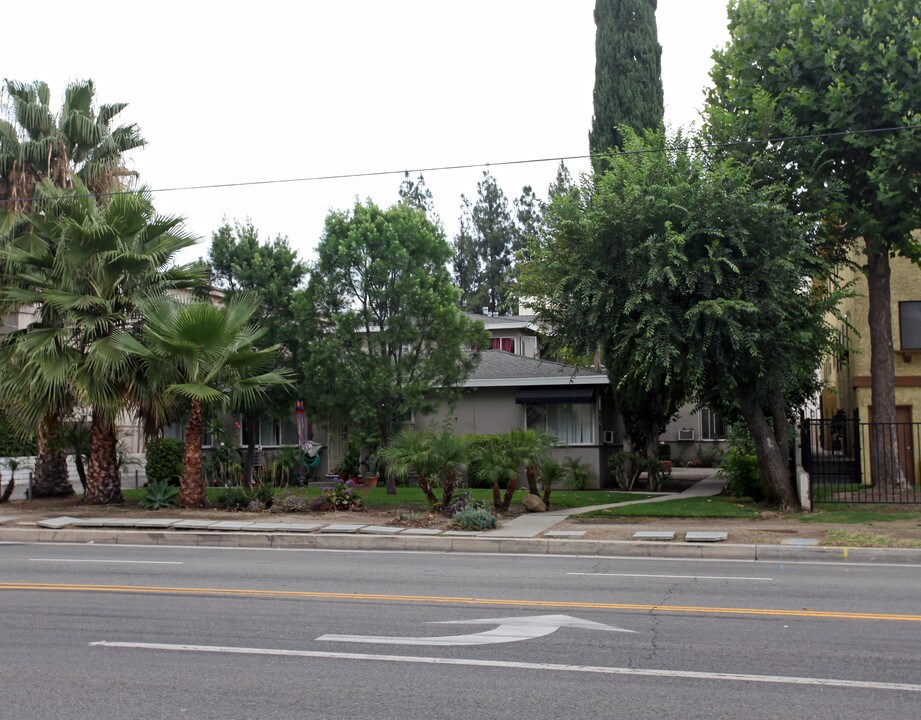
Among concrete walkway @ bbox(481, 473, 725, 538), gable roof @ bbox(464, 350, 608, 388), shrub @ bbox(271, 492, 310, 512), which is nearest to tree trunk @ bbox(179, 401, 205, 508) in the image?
shrub @ bbox(271, 492, 310, 512)

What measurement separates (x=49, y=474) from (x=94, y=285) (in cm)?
534

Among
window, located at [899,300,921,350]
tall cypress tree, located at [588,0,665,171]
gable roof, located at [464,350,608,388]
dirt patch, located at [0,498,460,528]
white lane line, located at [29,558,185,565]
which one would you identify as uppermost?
tall cypress tree, located at [588,0,665,171]

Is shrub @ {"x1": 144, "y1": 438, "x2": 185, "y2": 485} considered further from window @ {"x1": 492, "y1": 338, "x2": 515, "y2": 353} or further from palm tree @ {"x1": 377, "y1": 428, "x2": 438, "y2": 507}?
window @ {"x1": 492, "y1": 338, "x2": 515, "y2": 353}

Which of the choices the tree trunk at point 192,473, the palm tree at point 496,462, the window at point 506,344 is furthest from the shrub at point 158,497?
the window at point 506,344

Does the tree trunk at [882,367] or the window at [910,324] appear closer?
the tree trunk at [882,367]

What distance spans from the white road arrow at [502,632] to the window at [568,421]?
60.4 feet

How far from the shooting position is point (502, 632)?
327 inches

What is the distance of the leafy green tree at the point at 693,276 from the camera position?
17.2 metres

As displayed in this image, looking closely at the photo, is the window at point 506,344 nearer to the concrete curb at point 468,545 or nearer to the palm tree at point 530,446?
the palm tree at point 530,446

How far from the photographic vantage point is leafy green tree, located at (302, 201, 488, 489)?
22.9 m

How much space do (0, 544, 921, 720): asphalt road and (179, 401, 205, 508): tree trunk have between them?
701cm

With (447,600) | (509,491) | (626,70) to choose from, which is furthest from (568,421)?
(447,600)

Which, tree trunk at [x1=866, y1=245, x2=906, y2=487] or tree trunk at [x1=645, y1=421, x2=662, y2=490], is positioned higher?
tree trunk at [x1=866, y1=245, x2=906, y2=487]

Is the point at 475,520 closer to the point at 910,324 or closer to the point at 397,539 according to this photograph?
the point at 397,539
